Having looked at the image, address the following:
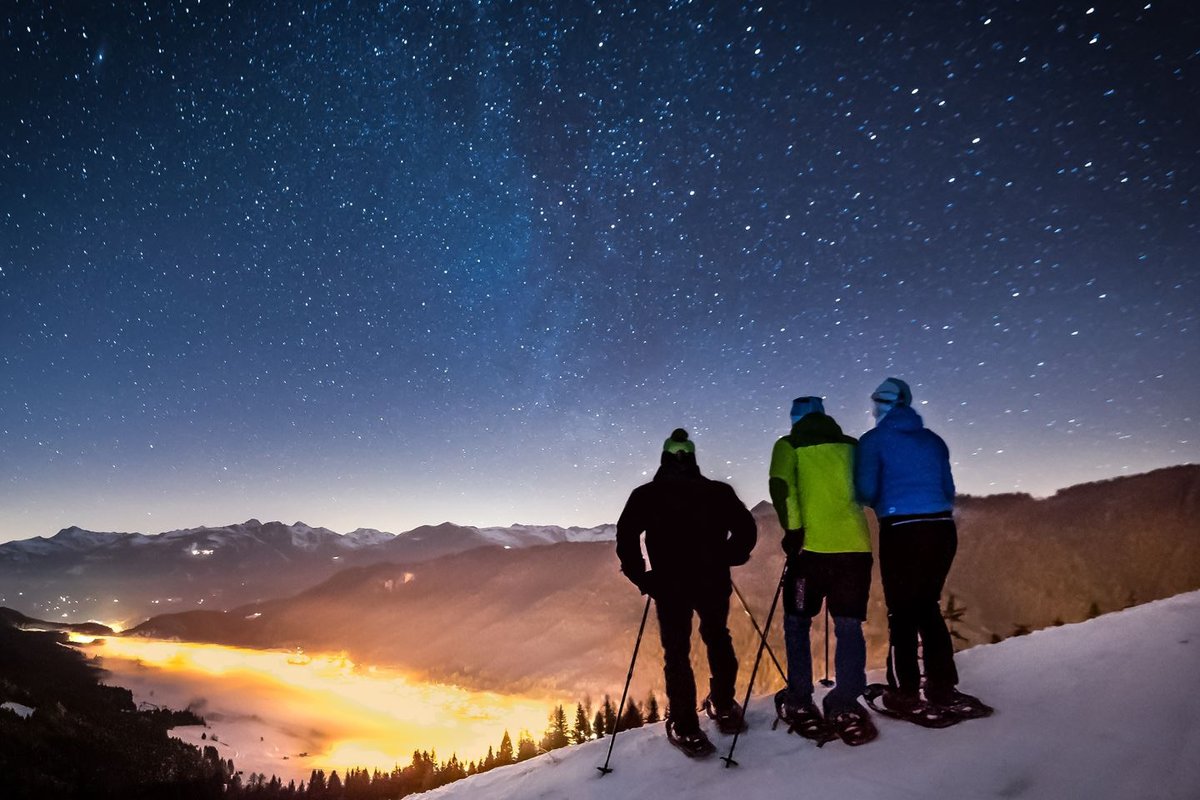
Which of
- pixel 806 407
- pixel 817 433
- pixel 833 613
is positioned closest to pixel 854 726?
pixel 833 613

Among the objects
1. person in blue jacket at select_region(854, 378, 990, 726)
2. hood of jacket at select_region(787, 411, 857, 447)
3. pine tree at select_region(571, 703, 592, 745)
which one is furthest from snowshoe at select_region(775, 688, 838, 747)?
pine tree at select_region(571, 703, 592, 745)

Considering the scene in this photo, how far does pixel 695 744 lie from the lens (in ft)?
17.5

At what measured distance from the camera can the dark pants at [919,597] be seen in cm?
498

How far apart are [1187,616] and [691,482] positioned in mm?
5437

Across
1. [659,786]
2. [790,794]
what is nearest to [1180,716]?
[790,794]

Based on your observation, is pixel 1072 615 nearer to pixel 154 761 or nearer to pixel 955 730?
pixel 955 730

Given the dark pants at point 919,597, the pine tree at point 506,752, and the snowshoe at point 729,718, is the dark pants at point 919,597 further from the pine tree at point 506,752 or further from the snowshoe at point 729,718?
the pine tree at point 506,752

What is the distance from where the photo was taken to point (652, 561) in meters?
5.86

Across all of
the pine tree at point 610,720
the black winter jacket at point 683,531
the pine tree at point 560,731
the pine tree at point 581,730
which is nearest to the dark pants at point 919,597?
the black winter jacket at point 683,531

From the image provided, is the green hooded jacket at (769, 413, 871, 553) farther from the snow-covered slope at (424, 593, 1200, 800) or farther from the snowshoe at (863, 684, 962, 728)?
the snow-covered slope at (424, 593, 1200, 800)

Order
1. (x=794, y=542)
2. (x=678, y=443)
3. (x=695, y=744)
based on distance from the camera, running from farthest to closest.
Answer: (x=678, y=443)
(x=794, y=542)
(x=695, y=744)

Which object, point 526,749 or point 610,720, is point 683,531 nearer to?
point 610,720

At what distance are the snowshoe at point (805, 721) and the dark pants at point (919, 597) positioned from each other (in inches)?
29.6

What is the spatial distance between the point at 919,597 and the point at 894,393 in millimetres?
1850
